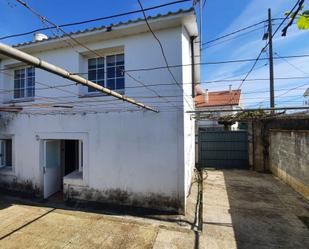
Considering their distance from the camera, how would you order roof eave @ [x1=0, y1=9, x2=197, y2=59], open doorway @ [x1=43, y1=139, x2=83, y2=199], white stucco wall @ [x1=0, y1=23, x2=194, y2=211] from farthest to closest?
open doorway @ [x1=43, y1=139, x2=83, y2=199] → white stucco wall @ [x1=0, y1=23, x2=194, y2=211] → roof eave @ [x1=0, y1=9, x2=197, y2=59]

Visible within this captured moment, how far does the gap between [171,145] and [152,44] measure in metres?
2.92

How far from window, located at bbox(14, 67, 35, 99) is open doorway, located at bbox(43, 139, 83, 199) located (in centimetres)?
215

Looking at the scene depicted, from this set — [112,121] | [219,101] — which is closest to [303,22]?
[112,121]

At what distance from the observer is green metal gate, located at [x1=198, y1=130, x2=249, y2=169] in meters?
10.9

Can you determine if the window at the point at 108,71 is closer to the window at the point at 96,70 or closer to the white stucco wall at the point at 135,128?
the window at the point at 96,70

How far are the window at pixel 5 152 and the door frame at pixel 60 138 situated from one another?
2.05m

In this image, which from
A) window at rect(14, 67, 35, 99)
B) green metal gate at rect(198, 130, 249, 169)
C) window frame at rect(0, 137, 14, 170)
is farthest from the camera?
green metal gate at rect(198, 130, 249, 169)

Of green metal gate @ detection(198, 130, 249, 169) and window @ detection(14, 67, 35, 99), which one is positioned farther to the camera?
green metal gate @ detection(198, 130, 249, 169)

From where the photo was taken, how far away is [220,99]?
2025 cm

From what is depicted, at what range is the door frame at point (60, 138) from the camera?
5980mm

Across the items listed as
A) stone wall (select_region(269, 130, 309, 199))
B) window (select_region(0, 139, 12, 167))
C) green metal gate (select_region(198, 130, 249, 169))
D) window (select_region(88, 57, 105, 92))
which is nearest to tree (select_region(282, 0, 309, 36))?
window (select_region(88, 57, 105, 92))

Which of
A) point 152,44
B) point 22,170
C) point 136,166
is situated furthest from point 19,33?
point 22,170

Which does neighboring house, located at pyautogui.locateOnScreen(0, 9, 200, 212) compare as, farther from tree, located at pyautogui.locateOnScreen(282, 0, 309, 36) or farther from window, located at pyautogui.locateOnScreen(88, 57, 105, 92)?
tree, located at pyautogui.locateOnScreen(282, 0, 309, 36)

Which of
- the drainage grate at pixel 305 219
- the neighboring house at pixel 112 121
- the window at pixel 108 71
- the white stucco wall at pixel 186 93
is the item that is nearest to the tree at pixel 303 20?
the neighboring house at pixel 112 121
